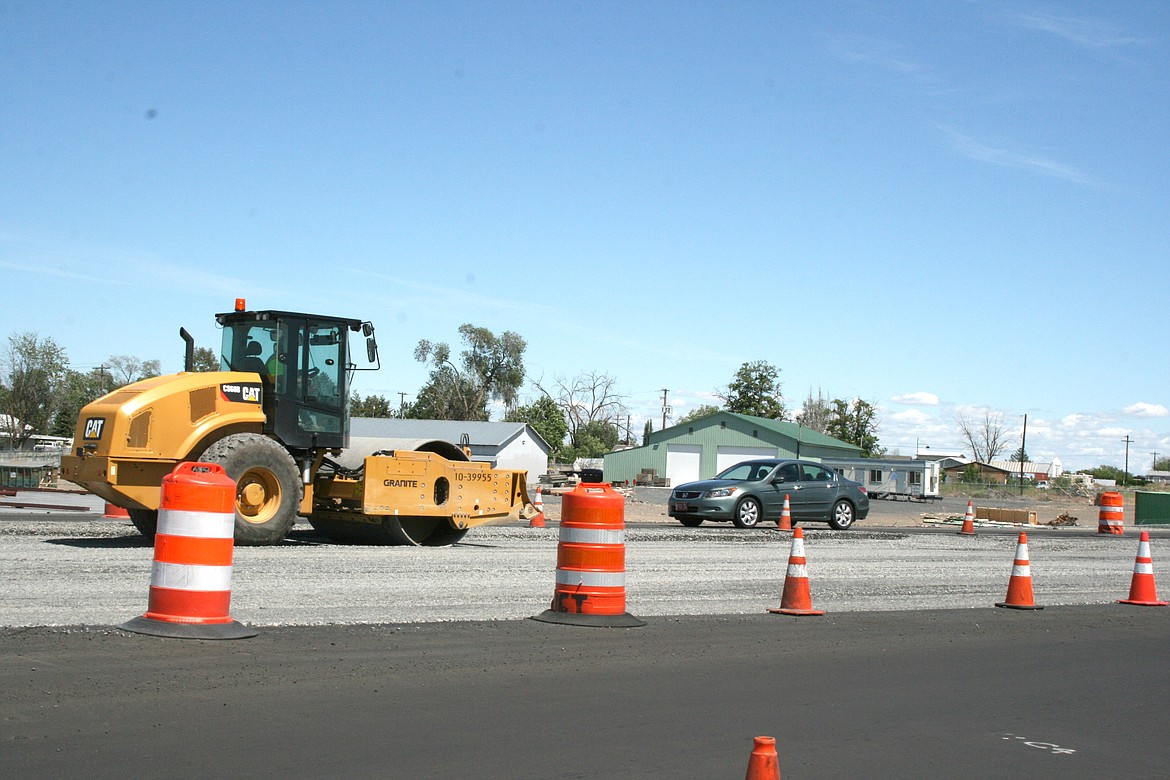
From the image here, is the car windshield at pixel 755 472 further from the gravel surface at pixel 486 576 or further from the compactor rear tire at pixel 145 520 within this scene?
the compactor rear tire at pixel 145 520

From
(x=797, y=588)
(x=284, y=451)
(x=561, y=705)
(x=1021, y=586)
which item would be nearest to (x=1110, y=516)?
(x=1021, y=586)

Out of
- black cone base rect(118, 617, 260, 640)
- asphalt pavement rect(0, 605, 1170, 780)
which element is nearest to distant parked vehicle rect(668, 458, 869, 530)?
asphalt pavement rect(0, 605, 1170, 780)

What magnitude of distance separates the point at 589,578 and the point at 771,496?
55.6 feet

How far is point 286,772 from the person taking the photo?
480cm

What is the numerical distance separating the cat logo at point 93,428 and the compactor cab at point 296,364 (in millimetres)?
2253

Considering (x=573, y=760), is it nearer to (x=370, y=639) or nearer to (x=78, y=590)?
(x=370, y=639)

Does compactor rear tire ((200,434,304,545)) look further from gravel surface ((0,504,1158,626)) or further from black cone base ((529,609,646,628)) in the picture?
black cone base ((529,609,646,628))

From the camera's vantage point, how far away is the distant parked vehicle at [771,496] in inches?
1002

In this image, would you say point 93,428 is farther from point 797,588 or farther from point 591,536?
point 797,588

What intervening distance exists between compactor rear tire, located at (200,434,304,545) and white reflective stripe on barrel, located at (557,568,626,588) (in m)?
6.70

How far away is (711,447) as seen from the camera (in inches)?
→ 3209

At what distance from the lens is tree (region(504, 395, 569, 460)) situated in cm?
11094

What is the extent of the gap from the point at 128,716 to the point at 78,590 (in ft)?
16.7

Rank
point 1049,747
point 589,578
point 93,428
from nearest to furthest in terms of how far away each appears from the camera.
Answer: point 1049,747 → point 589,578 → point 93,428
